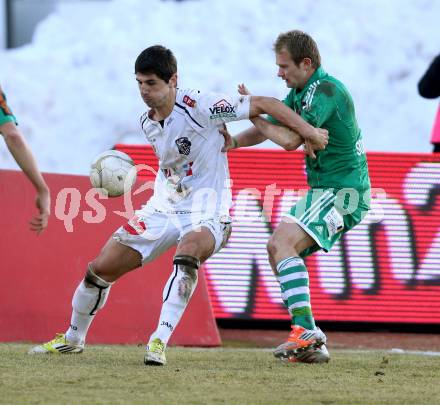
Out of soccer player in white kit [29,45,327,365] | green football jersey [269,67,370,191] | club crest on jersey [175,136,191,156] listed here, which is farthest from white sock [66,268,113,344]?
green football jersey [269,67,370,191]

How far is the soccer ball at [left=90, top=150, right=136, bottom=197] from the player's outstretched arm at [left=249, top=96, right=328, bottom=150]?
0.96m

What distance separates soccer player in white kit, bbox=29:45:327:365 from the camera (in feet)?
22.5

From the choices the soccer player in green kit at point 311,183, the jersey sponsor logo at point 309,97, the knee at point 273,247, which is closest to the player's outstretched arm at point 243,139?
the soccer player in green kit at point 311,183

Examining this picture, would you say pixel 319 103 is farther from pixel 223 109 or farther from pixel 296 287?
pixel 296 287

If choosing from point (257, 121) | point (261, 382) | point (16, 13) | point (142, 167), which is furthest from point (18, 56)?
point (261, 382)

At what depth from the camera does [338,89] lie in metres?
7.12

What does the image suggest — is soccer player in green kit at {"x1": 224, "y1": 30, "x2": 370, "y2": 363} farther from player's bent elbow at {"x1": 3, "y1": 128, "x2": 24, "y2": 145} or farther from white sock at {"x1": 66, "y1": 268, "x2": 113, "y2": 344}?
player's bent elbow at {"x1": 3, "y1": 128, "x2": 24, "y2": 145}

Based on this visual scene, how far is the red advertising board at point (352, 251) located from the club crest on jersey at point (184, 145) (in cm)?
305

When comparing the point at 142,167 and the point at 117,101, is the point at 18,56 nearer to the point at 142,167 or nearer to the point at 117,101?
the point at 117,101

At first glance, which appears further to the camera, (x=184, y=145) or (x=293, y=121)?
(x=184, y=145)

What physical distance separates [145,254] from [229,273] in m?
3.16

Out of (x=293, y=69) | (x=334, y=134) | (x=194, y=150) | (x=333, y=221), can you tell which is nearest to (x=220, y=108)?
(x=194, y=150)

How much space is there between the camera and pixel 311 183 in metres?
7.33

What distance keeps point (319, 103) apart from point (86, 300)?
2.00m
